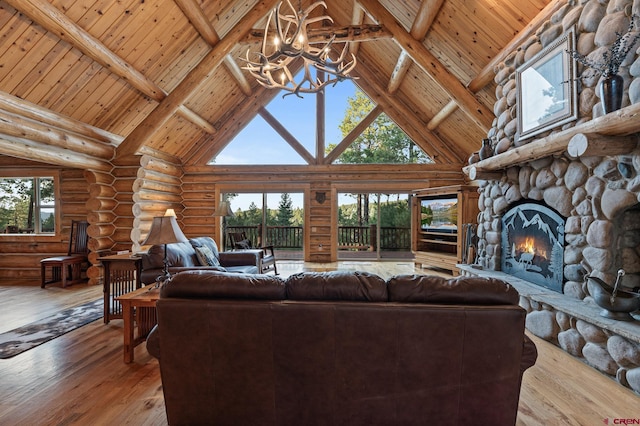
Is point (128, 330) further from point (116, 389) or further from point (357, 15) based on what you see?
point (357, 15)

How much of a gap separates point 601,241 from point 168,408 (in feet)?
12.0

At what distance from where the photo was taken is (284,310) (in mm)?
1602

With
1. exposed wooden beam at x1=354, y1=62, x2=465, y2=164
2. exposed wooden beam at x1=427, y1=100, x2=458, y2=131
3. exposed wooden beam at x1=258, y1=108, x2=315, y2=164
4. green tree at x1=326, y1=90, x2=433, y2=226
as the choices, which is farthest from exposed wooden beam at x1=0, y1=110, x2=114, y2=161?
exposed wooden beam at x1=427, y1=100, x2=458, y2=131

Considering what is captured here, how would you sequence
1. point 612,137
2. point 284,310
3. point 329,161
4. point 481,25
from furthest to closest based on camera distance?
1. point 329,161
2. point 481,25
3. point 612,137
4. point 284,310

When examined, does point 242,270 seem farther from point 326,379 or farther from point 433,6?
point 433,6

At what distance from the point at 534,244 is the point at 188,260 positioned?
14.7ft

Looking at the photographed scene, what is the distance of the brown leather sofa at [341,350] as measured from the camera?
1545 mm

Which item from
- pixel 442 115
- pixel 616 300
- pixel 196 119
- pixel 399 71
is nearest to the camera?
pixel 616 300

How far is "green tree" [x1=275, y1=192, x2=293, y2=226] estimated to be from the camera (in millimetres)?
8312

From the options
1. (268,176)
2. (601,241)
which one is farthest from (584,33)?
(268,176)

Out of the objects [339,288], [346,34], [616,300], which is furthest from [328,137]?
[339,288]

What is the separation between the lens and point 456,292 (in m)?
1.59

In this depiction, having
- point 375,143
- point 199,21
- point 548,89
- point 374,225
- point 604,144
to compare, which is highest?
point 199,21

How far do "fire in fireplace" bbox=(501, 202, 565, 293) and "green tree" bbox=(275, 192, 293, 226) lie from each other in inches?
208
